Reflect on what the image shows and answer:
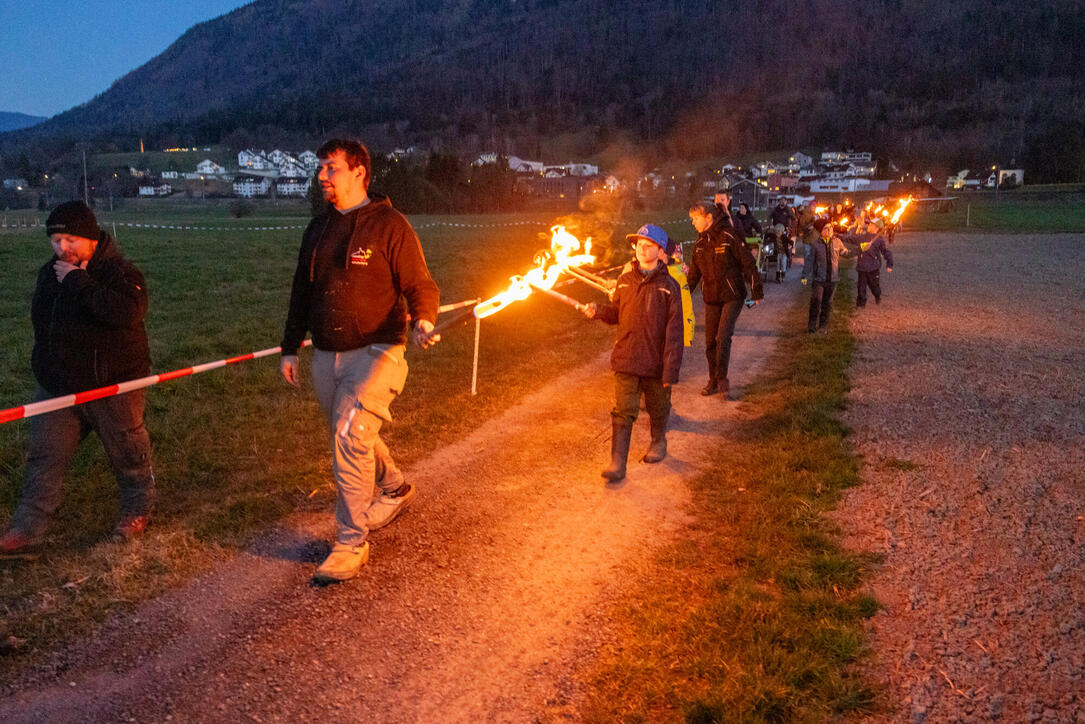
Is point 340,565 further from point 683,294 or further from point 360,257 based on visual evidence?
point 683,294

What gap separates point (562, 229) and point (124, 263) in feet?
11.8

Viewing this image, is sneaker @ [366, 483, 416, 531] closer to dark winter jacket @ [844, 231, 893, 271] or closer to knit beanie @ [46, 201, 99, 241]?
knit beanie @ [46, 201, 99, 241]

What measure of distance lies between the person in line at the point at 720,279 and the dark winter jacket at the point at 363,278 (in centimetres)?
489

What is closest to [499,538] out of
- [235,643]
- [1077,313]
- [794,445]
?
[235,643]

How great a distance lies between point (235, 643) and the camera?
3.94m

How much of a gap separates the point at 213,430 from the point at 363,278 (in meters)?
3.87

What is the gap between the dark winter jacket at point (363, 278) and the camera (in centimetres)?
430

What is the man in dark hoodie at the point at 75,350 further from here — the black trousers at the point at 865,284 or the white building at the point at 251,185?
the white building at the point at 251,185

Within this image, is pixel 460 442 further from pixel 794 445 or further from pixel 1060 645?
pixel 1060 645

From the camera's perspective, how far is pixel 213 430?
24.1ft

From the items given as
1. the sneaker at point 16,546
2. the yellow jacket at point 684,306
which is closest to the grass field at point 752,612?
the yellow jacket at point 684,306

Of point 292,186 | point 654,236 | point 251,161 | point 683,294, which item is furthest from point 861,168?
point 654,236

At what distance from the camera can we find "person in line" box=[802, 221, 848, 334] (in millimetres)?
12508

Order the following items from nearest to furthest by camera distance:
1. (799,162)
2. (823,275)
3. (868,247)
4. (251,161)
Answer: (823,275), (868,247), (251,161), (799,162)
